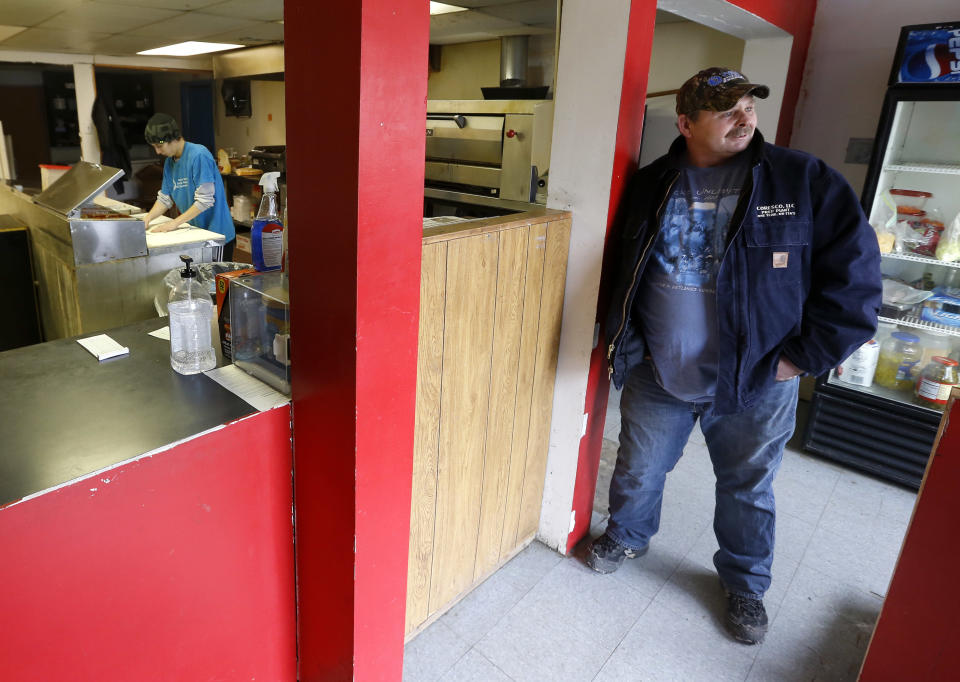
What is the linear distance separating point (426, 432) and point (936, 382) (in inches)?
105

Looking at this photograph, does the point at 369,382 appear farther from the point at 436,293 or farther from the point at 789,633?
the point at 789,633

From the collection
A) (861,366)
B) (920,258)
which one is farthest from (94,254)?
(920,258)

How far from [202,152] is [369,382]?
→ 3.00 meters

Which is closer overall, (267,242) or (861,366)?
(267,242)

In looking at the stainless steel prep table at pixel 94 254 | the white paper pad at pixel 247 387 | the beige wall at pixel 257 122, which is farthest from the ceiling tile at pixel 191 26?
the white paper pad at pixel 247 387

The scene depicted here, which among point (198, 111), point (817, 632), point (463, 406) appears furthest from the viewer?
point (198, 111)

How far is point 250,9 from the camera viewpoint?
418 centimetres

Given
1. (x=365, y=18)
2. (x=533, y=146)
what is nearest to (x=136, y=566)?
(x=365, y=18)

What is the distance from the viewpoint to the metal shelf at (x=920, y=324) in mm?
2898

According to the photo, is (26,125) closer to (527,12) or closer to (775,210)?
(527,12)

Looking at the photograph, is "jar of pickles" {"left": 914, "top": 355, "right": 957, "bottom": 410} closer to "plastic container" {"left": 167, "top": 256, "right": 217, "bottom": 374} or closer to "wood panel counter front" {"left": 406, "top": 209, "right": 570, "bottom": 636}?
"wood panel counter front" {"left": 406, "top": 209, "right": 570, "bottom": 636}

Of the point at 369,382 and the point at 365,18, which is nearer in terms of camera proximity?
the point at 365,18

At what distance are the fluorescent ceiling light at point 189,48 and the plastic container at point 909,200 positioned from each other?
6.24m

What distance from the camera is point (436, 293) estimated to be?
161 centimetres
